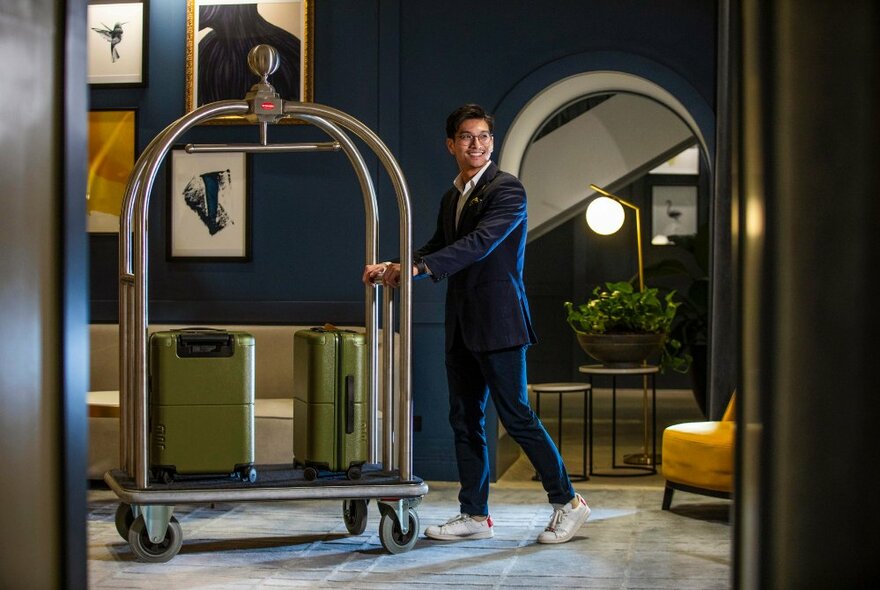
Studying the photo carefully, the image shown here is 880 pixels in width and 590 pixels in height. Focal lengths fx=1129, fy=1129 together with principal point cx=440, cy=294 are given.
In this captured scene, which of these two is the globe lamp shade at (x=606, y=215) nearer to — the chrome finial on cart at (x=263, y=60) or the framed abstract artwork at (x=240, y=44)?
the framed abstract artwork at (x=240, y=44)

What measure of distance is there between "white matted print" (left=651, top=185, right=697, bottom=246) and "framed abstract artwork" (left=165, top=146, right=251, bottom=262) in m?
6.89

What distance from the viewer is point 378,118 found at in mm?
5594

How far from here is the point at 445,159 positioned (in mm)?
5555

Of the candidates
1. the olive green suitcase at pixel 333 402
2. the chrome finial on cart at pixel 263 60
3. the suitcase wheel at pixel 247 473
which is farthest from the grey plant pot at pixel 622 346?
the chrome finial on cart at pixel 263 60

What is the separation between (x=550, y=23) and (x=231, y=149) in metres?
2.33

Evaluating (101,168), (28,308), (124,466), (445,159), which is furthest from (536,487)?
(28,308)

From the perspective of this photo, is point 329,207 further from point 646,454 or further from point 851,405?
point 851,405

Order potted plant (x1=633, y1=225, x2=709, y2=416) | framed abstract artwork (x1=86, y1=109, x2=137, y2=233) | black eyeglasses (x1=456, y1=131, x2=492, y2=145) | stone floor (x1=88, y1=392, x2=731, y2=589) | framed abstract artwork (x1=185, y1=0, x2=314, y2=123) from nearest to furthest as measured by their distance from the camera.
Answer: stone floor (x1=88, y1=392, x2=731, y2=589), black eyeglasses (x1=456, y1=131, x2=492, y2=145), framed abstract artwork (x1=185, y1=0, x2=314, y2=123), framed abstract artwork (x1=86, y1=109, x2=137, y2=233), potted plant (x1=633, y1=225, x2=709, y2=416)

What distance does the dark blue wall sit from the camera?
546cm

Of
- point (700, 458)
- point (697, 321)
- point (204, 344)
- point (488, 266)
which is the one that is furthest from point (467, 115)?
point (697, 321)

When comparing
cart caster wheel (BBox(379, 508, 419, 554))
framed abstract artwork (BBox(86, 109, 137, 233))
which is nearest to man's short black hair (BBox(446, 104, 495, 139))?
cart caster wheel (BBox(379, 508, 419, 554))

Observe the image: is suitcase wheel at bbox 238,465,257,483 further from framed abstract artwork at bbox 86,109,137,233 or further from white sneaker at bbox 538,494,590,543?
framed abstract artwork at bbox 86,109,137,233

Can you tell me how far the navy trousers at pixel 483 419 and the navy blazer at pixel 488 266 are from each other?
0.23ft

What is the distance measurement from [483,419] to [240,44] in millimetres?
2696
